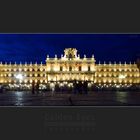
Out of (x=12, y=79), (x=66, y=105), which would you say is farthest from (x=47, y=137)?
(x=12, y=79)

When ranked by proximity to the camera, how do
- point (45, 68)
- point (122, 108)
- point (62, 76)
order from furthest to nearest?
point (45, 68), point (62, 76), point (122, 108)

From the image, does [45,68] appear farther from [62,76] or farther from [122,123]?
[122,123]

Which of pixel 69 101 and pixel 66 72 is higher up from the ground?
pixel 66 72

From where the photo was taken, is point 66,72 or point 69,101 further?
point 66,72

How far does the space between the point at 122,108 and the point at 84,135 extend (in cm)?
632

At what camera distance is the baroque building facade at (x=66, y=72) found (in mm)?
68062

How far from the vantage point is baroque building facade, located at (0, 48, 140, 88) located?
6806cm

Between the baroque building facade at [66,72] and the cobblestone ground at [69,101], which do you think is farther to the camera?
the baroque building facade at [66,72]

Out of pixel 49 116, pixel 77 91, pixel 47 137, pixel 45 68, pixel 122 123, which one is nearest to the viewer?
pixel 47 137

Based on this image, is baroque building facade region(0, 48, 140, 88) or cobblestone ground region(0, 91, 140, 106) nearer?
cobblestone ground region(0, 91, 140, 106)

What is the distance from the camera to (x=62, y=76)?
72.6 meters

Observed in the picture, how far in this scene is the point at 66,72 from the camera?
74.2 m

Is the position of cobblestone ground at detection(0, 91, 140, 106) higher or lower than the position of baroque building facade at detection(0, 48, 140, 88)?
lower

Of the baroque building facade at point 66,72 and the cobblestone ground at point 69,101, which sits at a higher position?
the baroque building facade at point 66,72
